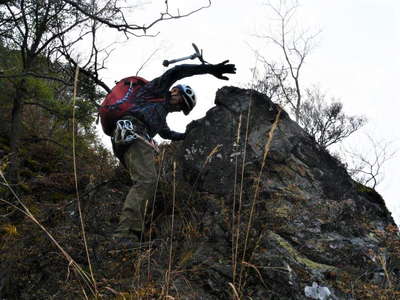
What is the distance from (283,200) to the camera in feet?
13.6

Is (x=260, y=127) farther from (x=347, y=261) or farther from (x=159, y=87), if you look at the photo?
(x=347, y=261)

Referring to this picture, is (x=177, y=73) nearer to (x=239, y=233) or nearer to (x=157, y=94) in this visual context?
(x=157, y=94)

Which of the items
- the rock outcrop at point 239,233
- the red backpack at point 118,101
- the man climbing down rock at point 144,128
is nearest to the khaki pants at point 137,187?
the man climbing down rock at point 144,128

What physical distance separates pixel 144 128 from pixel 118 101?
387mm

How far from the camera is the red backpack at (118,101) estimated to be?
4367 mm

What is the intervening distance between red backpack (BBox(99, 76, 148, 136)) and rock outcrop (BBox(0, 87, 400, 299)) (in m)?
0.88

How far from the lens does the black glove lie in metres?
4.48

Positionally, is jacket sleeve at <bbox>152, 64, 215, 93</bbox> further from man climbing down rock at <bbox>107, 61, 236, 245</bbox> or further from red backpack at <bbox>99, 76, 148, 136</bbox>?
red backpack at <bbox>99, 76, 148, 136</bbox>

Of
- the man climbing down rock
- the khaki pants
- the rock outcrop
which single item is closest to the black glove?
the man climbing down rock

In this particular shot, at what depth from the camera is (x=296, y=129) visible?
532cm

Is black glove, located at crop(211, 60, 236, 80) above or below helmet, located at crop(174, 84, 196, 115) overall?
above

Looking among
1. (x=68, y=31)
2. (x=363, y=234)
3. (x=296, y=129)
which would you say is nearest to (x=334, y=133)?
(x=68, y=31)

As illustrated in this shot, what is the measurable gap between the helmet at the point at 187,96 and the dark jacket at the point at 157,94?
159 mm

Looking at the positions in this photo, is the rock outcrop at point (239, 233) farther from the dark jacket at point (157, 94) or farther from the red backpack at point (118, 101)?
the red backpack at point (118, 101)
